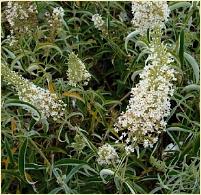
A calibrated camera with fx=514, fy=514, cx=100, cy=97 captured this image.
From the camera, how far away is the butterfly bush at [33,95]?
1632 millimetres

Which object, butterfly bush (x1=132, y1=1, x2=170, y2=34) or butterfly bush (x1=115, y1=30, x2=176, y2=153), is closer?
butterfly bush (x1=115, y1=30, x2=176, y2=153)

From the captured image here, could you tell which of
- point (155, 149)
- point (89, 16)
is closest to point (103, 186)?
point (155, 149)

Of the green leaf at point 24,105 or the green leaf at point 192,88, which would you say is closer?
the green leaf at point 24,105

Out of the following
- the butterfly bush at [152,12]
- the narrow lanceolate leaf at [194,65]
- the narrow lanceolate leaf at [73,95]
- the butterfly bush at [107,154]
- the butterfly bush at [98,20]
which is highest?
the butterfly bush at [152,12]

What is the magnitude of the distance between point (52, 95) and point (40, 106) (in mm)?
53

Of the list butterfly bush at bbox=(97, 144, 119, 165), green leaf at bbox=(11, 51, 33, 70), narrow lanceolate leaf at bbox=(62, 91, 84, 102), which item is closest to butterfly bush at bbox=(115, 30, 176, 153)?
butterfly bush at bbox=(97, 144, 119, 165)

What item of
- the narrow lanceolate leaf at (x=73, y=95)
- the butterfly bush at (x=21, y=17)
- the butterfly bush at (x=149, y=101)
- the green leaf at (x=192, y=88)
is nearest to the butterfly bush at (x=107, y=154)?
the butterfly bush at (x=149, y=101)

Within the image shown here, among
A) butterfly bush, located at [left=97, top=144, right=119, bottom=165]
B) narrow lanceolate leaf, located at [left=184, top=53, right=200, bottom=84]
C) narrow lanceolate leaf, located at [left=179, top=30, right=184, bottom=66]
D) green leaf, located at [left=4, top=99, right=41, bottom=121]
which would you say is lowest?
butterfly bush, located at [left=97, top=144, right=119, bottom=165]

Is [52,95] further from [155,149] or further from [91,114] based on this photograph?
[155,149]

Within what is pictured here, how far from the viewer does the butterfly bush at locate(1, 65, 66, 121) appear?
5.35ft

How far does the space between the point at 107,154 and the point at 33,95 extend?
31 centimetres

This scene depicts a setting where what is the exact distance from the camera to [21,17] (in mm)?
2008

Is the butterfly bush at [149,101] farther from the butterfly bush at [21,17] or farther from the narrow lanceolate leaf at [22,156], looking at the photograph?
the butterfly bush at [21,17]

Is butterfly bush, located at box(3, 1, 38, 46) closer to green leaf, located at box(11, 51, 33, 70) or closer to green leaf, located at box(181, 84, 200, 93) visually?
green leaf, located at box(11, 51, 33, 70)
